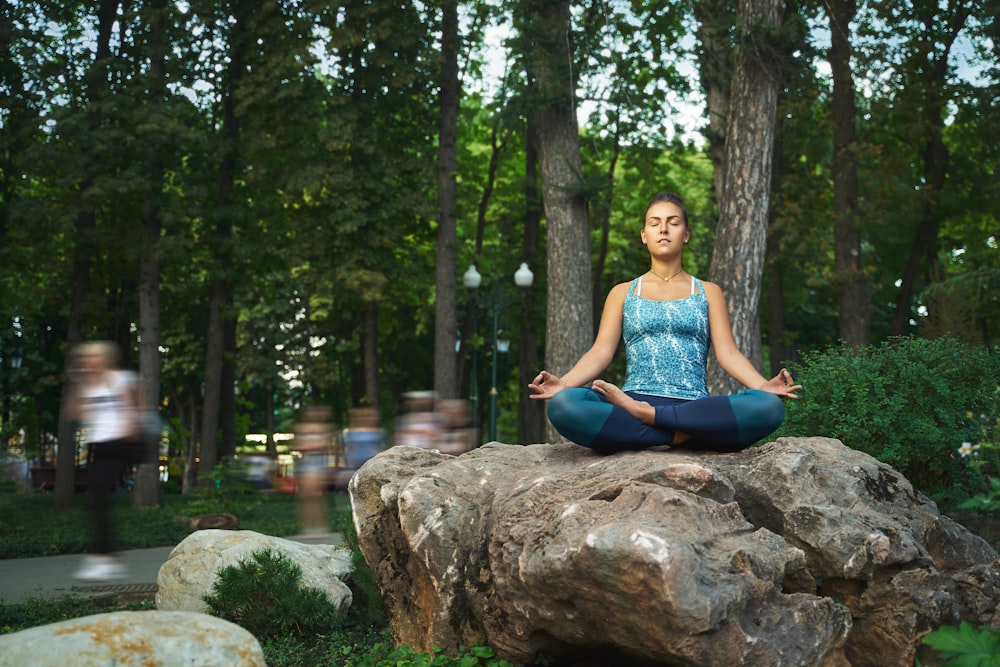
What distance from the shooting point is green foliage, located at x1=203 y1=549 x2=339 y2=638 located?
22.4 feet

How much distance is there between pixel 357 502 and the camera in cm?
609

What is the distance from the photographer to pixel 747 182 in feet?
38.5

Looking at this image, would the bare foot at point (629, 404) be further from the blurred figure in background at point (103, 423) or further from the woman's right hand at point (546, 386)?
the blurred figure in background at point (103, 423)

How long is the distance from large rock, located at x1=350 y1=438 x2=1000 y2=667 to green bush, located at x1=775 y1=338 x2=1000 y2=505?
265cm

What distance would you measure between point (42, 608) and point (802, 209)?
53.8 ft

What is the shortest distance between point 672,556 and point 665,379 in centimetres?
182

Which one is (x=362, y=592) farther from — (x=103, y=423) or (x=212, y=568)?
(x=103, y=423)

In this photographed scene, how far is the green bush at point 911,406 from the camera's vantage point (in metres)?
8.16

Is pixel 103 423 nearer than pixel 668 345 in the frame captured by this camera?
No

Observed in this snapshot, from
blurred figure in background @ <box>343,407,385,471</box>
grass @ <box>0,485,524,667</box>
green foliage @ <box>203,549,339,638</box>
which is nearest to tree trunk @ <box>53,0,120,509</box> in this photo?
grass @ <box>0,485,524,667</box>

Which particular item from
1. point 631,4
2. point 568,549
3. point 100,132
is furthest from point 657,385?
point 100,132

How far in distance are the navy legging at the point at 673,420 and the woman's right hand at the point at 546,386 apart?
0.35ft

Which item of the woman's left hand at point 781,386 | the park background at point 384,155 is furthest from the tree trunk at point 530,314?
the woman's left hand at point 781,386

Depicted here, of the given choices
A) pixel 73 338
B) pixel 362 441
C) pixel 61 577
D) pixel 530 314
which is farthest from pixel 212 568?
pixel 530 314
